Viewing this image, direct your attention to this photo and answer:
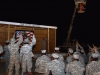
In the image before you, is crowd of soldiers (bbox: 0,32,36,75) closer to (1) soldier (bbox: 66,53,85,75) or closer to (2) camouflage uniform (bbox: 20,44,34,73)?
(2) camouflage uniform (bbox: 20,44,34,73)

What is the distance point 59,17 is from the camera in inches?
1652

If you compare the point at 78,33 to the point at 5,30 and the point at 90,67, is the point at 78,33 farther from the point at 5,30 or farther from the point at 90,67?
the point at 90,67

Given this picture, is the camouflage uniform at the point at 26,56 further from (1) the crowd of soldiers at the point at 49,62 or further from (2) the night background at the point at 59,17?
(2) the night background at the point at 59,17

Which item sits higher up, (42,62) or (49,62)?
(49,62)

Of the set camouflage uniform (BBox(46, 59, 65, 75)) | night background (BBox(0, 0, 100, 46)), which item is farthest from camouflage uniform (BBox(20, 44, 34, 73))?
night background (BBox(0, 0, 100, 46))

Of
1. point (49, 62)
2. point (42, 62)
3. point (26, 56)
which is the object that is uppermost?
point (49, 62)

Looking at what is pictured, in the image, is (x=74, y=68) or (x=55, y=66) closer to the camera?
(x=74, y=68)

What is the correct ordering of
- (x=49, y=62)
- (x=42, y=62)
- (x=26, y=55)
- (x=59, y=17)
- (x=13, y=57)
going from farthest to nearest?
(x=59, y=17) < (x=42, y=62) < (x=26, y=55) < (x=13, y=57) < (x=49, y=62)

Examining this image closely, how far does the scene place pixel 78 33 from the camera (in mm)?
44281

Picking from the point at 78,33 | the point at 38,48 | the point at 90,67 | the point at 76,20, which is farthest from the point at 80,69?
the point at 76,20

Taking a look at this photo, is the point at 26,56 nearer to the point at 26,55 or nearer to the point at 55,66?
the point at 26,55

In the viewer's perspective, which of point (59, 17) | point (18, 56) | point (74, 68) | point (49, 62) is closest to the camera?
point (74, 68)

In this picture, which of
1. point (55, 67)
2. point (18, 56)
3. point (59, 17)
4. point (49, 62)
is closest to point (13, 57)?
point (18, 56)

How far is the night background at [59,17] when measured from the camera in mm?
26469
